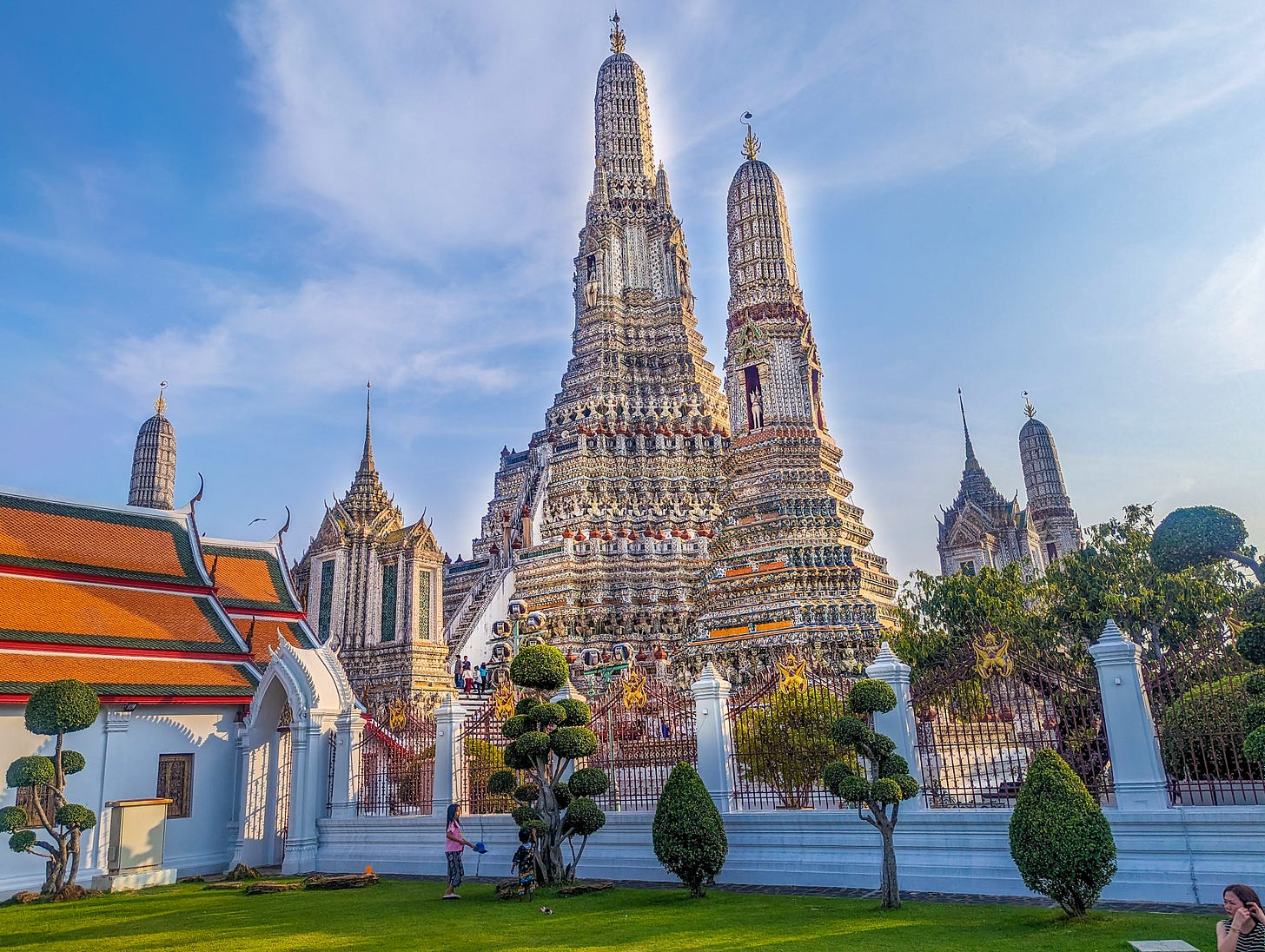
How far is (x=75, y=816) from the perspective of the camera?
12109 mm

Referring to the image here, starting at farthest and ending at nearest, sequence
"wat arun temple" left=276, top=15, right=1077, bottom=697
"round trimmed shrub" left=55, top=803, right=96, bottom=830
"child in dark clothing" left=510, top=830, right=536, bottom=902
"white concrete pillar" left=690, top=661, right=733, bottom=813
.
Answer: "wat arun temple" left=276, top=15, right=1077, bottom=697
"round trimmed shrub" left=55, top=803, right=96, bottom=830
"white concrete pillar" left=690, top=661, right=733, bottom=813
"child in dark clothing" left=510, top=830, right=536, bottom=902

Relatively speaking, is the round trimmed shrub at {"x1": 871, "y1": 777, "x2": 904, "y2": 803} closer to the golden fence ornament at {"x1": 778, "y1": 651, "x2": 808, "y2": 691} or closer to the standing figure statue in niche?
the golden fence ornament at {"x1": 778, "y1": 651, "x2": 808, "y2": 691}

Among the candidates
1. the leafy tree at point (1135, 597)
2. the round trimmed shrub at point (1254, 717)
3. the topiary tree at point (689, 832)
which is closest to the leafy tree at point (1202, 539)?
the leafy tree at point (1135, 597)

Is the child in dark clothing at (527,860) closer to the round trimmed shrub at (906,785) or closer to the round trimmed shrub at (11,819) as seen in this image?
the round trimmed shrub at (906,785)

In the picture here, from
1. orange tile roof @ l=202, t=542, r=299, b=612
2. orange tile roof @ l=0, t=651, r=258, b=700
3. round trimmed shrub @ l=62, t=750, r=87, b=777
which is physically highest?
orange tile roof @ l=202, t=542, r=299, b=612

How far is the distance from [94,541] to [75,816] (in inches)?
249

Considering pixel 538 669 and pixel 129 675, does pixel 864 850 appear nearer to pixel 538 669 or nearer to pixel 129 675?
pixel 538 669

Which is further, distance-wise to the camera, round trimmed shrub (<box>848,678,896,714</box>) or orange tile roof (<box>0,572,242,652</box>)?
orange tile roof (<box>0,572,242,652</box>)

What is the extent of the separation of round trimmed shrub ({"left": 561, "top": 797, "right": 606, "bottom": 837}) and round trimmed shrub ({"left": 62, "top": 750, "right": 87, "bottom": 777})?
696 centimetres

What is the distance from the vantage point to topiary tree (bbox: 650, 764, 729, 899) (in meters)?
9.67

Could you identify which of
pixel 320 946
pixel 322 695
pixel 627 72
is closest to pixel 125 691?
pixel 322 695

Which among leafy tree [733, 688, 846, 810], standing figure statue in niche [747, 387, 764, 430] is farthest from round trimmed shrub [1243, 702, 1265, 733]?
standing figure statue in niche [747, 387, 764, 430]

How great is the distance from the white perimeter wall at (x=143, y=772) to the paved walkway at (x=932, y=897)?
7201 millimetres

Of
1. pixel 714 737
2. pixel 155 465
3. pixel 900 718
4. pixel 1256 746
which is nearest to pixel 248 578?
pixel 714 737
